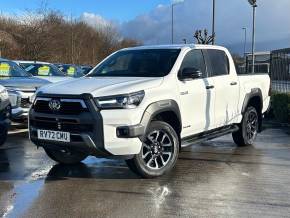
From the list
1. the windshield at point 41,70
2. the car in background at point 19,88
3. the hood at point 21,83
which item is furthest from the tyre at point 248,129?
the windshield at point 41,70

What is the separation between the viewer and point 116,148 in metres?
6.28

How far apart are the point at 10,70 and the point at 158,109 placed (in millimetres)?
6683

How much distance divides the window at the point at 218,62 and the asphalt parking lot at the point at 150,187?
4.78 ft

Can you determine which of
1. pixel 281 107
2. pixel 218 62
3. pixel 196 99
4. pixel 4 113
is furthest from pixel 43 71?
pixel 196 99

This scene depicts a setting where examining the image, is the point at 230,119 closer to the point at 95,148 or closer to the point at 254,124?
the point at 254,124

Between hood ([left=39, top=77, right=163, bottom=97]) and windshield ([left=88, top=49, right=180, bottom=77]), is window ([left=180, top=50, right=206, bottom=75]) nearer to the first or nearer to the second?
windshield ([left=88, top=49, right=180, bottom=77])

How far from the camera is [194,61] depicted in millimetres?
7961

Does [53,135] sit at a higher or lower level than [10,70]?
lower

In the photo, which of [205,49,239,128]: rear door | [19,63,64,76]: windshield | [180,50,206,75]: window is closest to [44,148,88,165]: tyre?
[180,50,206,75]: window

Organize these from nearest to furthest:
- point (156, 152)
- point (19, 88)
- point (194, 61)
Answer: point (156, 152) < point (194, 61) < point (19, 88)

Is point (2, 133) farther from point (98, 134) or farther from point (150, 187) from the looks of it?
point (150, 187)

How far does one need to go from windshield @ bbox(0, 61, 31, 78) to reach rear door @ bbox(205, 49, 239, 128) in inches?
224

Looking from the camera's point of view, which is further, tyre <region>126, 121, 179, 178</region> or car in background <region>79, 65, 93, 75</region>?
car in background <region>79, 65, 93, 75</region>

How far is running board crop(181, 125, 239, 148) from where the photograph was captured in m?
7.52
